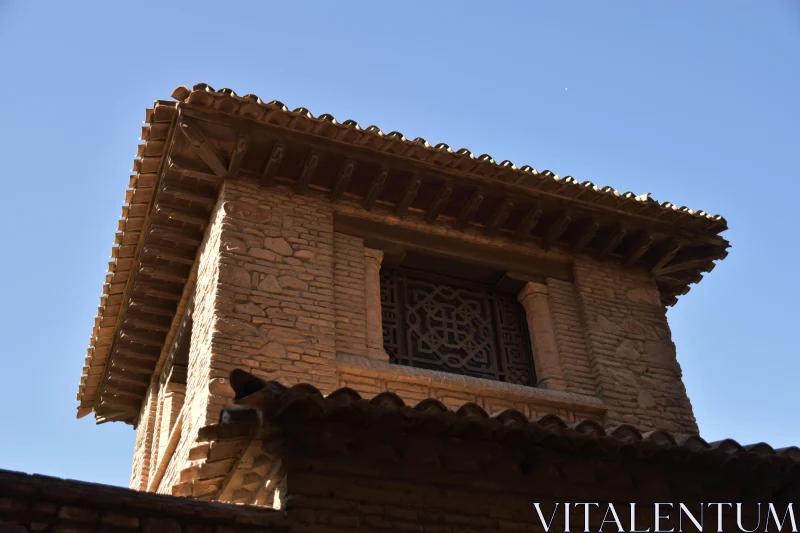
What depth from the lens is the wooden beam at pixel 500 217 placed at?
844 cm

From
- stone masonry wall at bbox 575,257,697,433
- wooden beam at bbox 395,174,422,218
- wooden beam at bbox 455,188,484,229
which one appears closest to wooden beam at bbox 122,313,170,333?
wooden beam at bbox 395,174,422,218

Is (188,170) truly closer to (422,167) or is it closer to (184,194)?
(184,194)

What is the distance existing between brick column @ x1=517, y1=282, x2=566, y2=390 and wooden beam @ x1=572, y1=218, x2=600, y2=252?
62 centimetres

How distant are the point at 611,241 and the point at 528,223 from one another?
0.93 metres

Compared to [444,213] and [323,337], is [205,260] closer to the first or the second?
[323,337]

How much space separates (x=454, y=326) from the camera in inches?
320

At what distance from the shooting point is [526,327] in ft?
27.8

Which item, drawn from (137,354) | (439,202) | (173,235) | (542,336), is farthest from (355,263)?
(137,354)

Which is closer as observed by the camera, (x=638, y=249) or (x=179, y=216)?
(x=179, y=216)

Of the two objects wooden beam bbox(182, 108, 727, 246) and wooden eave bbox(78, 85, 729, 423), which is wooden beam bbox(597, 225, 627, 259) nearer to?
wooden eave bbox(78, 85, 729, 423)

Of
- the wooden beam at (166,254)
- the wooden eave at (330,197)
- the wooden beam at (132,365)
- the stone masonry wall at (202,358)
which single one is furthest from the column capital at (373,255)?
the wooden beam at (132,365)

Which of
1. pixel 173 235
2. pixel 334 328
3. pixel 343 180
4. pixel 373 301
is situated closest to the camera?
pixel 334 328

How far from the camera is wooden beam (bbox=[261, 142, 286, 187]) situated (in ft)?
25.2

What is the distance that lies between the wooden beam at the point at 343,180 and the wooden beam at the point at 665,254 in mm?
3404
